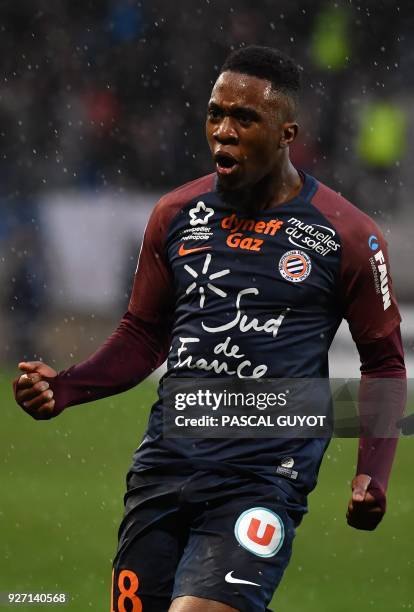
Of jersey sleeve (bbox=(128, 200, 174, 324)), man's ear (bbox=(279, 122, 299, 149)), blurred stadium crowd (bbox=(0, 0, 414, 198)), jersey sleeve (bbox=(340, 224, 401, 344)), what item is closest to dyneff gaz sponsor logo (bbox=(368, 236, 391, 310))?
jersey sleeve (bbox=(340, 224, 401, 344))

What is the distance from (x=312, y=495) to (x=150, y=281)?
14.7ft

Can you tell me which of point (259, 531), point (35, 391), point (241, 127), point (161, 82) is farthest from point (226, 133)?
point (161, 82)

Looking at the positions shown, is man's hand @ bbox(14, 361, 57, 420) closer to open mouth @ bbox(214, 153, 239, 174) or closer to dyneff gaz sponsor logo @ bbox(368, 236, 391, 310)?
open mouth @ bbox(214, 153, 239, 174)

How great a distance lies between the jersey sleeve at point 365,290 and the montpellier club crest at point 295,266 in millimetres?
97

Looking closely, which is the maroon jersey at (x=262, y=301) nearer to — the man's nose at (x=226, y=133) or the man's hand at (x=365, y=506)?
the man's hand at (x=365, y=506)

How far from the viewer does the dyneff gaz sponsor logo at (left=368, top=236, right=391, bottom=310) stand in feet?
11.6

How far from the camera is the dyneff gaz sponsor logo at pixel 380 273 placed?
11.6 ft

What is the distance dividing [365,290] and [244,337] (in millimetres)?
347

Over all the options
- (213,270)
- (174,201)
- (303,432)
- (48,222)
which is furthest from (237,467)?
(48,222)

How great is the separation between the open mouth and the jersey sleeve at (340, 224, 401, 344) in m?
0.36

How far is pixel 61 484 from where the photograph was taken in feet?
27.2

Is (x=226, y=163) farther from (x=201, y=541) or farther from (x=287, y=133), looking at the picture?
(x=201, y=541)

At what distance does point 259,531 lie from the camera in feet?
10.8

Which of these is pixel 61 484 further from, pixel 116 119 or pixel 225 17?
pixel 225 17
